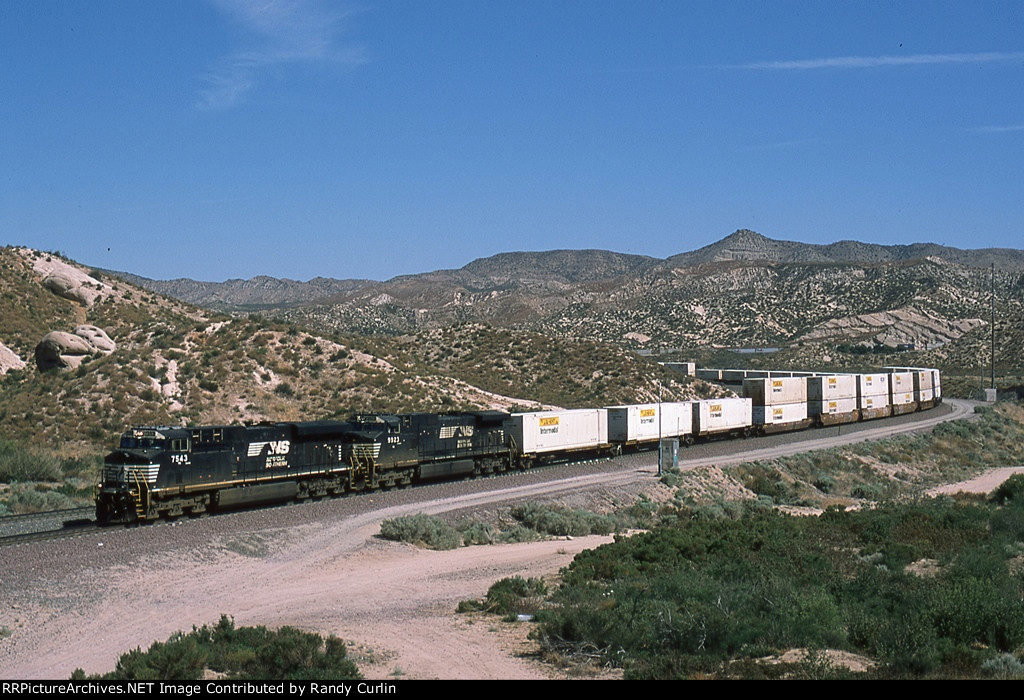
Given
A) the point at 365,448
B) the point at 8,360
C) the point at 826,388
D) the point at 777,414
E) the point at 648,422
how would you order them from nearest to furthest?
the point at 365,448 < the point at 648,422 < the point at 777,414 < the point at 8,360 < the point at 826,388

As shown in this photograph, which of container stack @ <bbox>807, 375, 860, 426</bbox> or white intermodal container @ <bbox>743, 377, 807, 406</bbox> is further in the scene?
container stack @ <bbox>807, 375, 860, 426</bbox>

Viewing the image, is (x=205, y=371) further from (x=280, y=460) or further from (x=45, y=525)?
(x=45, y=525)

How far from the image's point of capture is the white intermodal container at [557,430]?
141ft

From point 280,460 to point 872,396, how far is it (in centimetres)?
5646

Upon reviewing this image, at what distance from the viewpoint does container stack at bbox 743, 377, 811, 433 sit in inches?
2372

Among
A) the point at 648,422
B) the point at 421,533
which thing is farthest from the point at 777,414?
the point at 421,533

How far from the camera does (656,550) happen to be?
23625mm

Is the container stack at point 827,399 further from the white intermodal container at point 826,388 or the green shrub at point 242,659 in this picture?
the green shrub at point 242,659

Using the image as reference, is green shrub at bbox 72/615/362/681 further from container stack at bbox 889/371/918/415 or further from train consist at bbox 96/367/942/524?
container stack at bbox 889/371/918/415

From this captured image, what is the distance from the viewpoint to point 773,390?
200 feet

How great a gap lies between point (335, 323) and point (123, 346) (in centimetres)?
11981

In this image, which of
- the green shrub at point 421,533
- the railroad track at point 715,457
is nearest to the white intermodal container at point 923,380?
the railroad track at point 715,457

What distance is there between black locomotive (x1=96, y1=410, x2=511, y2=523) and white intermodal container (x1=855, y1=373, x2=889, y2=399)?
133 ft

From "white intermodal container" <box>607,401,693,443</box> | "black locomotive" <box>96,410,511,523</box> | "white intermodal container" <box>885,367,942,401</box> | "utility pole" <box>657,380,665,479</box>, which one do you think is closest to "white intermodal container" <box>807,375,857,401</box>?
"white intermodal container" <box>885,367,942,401</box>
